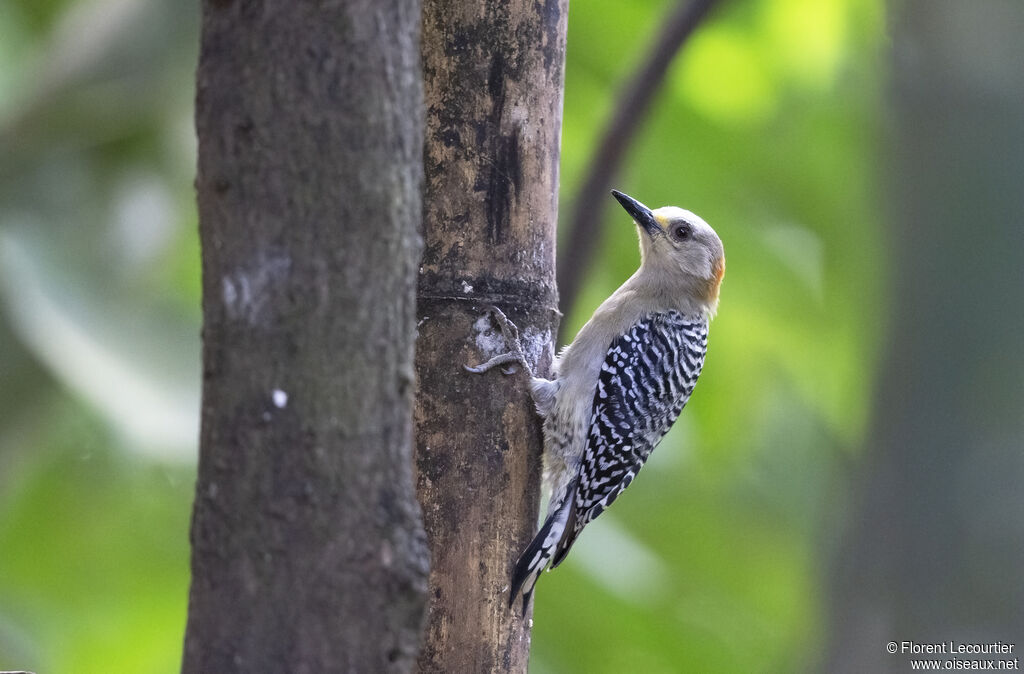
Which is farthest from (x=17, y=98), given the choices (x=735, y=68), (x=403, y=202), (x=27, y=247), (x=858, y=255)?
(x=403, y=202)

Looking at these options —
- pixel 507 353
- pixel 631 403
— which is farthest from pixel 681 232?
pixel 507 353

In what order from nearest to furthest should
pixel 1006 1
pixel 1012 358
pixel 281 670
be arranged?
pixel 281 670
pixel 1012 358
pixel 1006 1

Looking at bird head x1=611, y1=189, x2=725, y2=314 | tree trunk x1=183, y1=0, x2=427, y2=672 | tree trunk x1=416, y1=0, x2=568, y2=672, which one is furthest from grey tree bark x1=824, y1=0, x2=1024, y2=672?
tree trunk x1=183, y1=0, x2=427, y2=672

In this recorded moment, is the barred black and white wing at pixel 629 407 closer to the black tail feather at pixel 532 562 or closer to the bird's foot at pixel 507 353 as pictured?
the black tail feather at pixel 532 562

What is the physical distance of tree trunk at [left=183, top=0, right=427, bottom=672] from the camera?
75.7 inches

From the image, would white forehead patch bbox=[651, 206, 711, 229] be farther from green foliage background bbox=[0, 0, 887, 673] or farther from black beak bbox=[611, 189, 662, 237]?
green foliage background bbox=[0, 0, 887, 673]

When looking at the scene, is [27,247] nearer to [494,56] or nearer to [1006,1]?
[494,56]

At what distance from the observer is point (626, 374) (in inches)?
194

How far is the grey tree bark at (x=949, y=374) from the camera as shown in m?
3.91

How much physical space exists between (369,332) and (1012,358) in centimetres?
283

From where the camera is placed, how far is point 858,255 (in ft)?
21.4

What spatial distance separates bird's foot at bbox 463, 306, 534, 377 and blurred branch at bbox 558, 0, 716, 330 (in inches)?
59.3

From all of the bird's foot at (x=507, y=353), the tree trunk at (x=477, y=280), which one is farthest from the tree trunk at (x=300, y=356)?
the bird's foot at (x=507, y=353)

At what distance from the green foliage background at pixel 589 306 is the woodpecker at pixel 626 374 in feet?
1.39
